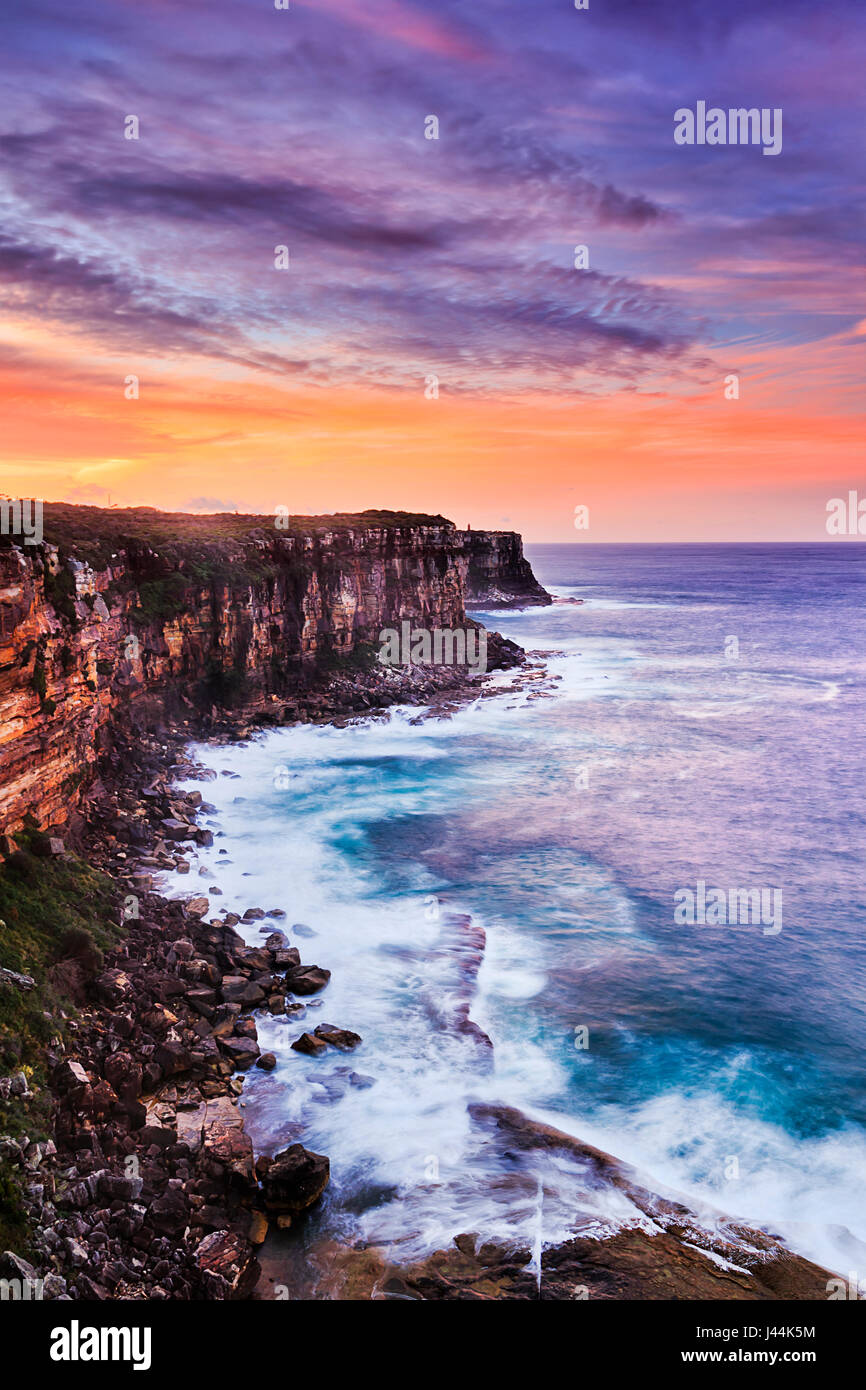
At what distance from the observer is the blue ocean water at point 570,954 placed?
15.6 m

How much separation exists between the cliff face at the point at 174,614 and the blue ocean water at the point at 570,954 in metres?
6.22

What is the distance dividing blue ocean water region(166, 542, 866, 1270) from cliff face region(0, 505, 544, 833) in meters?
6.22

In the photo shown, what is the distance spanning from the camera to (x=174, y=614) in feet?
145

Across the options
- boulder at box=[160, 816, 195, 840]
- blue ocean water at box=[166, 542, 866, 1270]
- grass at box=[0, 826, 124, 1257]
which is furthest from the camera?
boulder at box=[160, 816, 195, 840]

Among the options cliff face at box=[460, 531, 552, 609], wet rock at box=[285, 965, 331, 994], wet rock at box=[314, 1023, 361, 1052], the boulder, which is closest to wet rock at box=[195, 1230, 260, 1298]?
wet rock at box=[314, 1023, 361, 1052]

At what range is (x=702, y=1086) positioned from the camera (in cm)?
1839

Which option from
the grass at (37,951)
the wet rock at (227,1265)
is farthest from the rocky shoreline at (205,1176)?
the grass at (37,951)

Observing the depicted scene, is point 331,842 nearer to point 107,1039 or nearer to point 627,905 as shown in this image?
point 627,905

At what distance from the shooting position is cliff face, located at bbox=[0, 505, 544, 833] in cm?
2170

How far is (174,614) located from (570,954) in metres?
30.8

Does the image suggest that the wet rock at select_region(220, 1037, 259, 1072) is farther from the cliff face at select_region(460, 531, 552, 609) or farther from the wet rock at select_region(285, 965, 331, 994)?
the cliff face at select_region(460, 531, 552, 609)

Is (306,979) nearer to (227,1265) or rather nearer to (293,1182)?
(293,1182)
